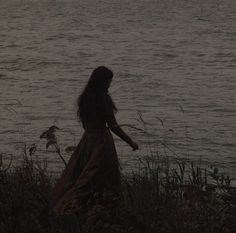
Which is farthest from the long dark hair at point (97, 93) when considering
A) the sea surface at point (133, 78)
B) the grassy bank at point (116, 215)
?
the grassy bank at point (116, 215)

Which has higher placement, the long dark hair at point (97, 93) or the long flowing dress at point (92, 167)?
the long dark hair at point (97, 93)

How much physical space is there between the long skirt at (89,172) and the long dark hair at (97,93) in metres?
0.20

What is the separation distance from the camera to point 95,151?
780 cm

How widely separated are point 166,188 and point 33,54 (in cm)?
2835

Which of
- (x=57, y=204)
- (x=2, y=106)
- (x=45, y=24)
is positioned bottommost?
(x=45, y=24)

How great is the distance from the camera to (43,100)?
23172 mm

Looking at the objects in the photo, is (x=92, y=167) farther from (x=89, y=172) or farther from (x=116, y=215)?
(x=116, y=215)

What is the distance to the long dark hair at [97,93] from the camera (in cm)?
778

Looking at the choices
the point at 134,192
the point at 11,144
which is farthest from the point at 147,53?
the point at 134,192

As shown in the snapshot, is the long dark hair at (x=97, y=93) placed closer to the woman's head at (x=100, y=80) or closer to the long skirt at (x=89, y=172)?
the woman's head at (x=100, y=80)

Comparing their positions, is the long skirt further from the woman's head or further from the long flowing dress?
the woman's head

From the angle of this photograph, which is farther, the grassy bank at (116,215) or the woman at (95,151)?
the woman at (95,151)

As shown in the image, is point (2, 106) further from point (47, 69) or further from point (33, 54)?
point (33, 54)

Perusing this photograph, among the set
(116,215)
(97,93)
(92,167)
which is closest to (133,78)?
(97,93)
